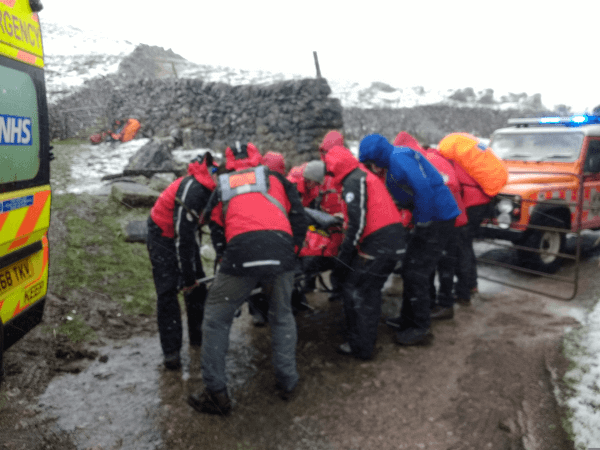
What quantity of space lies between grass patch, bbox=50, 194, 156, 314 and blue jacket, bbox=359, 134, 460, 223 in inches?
115

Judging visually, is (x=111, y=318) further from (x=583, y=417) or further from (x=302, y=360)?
(x=583, y=417)

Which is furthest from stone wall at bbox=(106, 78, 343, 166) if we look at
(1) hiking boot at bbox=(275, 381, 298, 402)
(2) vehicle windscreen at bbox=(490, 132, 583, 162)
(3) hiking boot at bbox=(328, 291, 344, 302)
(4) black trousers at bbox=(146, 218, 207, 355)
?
(1) hiking boot at bbox=(275, 381, 298, 402)

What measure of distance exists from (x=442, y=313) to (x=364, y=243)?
155 centimetres

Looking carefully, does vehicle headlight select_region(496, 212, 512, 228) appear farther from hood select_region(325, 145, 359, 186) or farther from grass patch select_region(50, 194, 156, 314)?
grass patch select_region(50, 194, 156, 314)

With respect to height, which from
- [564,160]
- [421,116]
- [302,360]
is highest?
[421,116]

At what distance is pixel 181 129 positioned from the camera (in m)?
13.4

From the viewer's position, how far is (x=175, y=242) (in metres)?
3.79

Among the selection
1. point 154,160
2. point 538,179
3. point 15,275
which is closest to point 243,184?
point 15,275

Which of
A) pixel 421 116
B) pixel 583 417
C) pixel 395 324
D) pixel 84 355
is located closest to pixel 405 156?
pixel 395 324

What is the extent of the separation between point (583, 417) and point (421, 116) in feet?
67.9

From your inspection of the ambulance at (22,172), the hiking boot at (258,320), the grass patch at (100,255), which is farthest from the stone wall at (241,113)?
the ambulance at (22,172)

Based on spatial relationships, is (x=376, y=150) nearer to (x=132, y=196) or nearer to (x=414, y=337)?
(x=414, y=337)

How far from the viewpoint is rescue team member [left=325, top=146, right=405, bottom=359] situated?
149 inches

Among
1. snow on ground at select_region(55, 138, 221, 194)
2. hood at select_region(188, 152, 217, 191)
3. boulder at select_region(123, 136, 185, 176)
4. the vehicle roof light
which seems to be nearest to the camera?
hood at select_region(188, 152, 217, 191)
